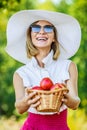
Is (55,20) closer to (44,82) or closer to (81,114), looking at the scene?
(44,82)

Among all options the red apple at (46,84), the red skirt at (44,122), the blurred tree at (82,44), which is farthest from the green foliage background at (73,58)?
the red apple at (46,84)

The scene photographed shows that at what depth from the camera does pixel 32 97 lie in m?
2.89

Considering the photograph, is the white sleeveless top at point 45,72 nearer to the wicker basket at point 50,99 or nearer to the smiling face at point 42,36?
the smiling face at point 42,36

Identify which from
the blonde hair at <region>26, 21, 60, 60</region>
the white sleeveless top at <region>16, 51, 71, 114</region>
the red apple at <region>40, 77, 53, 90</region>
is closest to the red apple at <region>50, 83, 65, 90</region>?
the red apple at <region>40, 77, 53, 90</region>

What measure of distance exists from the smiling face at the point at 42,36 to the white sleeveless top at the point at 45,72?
0.07 m

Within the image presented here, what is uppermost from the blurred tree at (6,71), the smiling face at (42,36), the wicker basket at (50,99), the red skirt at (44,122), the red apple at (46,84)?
the smiling face at (42,36)

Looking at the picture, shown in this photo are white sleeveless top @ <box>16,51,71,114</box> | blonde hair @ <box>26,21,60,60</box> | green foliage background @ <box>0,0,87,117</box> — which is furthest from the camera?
green foliage background @ <box>0,0,87,117</box>

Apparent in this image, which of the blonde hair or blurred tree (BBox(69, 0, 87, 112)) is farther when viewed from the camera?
blurred tree (BBox(69, 0, 87, 112))

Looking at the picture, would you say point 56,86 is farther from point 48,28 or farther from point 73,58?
point 73,58

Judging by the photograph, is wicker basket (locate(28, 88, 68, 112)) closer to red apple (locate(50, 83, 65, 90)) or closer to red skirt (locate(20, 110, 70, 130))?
red apple (locate(50, 83, 65, 90))

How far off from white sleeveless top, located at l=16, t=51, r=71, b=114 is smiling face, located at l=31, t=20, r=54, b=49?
0.07 m

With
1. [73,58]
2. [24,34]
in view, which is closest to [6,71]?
[73,58]

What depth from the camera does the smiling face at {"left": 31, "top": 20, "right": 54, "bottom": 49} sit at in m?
3.21

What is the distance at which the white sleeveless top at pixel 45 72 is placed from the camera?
3.13m
